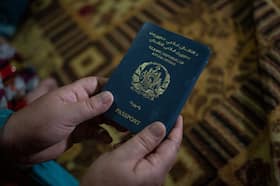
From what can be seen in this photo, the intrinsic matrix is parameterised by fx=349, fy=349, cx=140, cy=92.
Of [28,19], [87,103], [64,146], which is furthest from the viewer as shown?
[28,19]

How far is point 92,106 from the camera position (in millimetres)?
618

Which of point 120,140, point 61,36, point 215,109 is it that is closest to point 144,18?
point 61,36

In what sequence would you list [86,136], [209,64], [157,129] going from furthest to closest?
[209,64] < [86,136] < [157,129]

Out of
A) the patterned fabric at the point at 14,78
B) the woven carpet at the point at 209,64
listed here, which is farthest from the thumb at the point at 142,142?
the patterned fabric at the point at 14,78

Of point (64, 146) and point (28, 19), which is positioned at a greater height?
point (28, 19)

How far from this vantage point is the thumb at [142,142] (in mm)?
578

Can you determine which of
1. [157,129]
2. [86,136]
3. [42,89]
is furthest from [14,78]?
[157,129]

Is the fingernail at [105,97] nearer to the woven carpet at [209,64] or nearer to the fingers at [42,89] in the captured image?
the woven carpet at [209,64]

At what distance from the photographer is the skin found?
58 cm

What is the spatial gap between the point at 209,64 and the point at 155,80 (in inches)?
15.2

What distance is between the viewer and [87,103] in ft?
2.05

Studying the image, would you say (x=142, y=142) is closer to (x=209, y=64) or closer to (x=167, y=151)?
(x=167, y=151)

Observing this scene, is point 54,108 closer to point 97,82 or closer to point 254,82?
point 97,82

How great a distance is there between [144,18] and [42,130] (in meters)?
0.62
